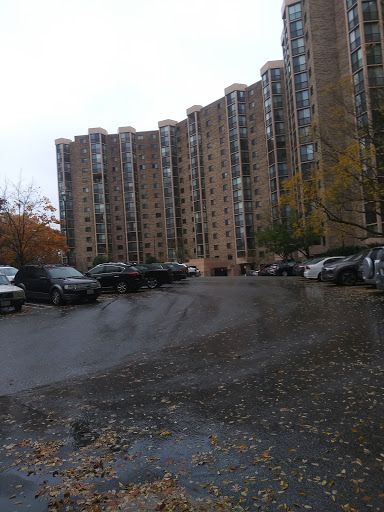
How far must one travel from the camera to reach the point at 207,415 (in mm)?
4262

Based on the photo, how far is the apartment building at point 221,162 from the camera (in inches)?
1961

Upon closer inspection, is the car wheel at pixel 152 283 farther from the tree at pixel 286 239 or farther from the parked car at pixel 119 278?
the tree at pixel 286 239

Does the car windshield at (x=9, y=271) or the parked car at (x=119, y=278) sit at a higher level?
the car windshield at (x=9, y=271)

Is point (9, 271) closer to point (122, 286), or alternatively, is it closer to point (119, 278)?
point (119, 278)

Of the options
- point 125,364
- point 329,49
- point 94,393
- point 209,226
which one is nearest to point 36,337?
point 125,364

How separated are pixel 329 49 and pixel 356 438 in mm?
55849

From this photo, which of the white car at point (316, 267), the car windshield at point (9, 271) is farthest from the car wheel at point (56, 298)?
the white car at point (316, 267)

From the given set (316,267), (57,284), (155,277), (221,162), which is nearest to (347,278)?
(316,267)

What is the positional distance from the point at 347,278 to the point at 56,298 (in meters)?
12.9

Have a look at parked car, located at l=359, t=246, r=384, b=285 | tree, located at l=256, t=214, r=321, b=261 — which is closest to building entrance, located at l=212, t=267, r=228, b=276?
tree, located at l=256, t=214, r=321, b=261

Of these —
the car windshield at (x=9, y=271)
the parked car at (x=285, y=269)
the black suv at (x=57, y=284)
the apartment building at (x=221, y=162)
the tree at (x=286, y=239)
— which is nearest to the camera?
the black suv at (x=57, y=284)

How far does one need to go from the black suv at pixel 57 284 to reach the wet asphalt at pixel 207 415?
277 inches

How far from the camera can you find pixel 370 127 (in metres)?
20.7

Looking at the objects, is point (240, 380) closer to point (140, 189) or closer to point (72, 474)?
point (72, 474)
